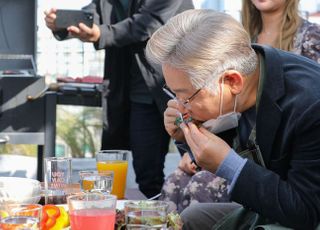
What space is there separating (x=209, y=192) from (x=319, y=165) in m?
0.88

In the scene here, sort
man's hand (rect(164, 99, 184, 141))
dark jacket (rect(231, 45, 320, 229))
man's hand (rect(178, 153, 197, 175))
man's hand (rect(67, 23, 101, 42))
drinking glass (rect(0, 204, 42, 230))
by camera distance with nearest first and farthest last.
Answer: drinking glass (rect(0, 204, 42, 230)) → dark jacket (rect(231, 45, 320, 229)) → man's hand (rect(164, 99, 184, 141)) → man's hand (rect(178, 153, 197, 175)) → man's hand (rect(67, 23, 101, 42))

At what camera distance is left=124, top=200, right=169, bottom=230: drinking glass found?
52.5 inches

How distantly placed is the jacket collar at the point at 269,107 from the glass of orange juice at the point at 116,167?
1.64ft

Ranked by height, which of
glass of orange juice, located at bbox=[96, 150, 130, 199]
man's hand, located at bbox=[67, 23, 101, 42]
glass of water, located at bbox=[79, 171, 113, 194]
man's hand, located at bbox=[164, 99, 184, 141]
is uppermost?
man's hand, located at bbox=[67, 23, 101, 42]

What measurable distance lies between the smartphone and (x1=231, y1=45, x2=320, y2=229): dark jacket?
158cm

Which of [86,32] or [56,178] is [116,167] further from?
[86,32]

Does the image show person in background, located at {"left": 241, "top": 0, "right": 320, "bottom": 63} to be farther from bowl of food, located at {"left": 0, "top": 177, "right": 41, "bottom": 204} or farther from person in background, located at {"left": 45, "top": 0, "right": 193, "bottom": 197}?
bowl of food, located at {"left": 0, "top": 177, "right": 41, "bottom": 204}

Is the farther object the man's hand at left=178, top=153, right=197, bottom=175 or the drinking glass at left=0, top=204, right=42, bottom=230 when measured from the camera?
the man's hand at left=178, top=153, right=197, bottom=175

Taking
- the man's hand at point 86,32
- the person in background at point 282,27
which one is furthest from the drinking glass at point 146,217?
the man's hand at point 86,32

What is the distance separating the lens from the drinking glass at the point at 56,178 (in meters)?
1.68

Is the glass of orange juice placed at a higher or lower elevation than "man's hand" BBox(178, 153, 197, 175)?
higher

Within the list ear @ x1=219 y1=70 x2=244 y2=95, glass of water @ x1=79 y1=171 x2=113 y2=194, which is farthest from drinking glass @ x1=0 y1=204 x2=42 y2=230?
ear @ x1=219 y1=70 x2=244 y2=95

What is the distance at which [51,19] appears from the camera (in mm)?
3109

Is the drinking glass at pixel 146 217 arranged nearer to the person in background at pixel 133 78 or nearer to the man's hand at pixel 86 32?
the person in background at pixel 133 78
